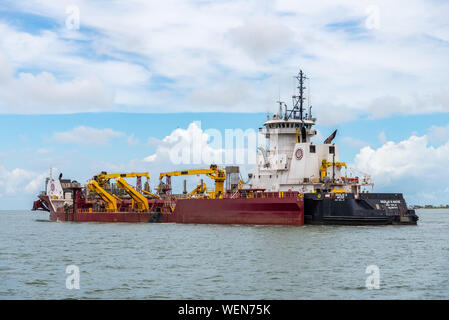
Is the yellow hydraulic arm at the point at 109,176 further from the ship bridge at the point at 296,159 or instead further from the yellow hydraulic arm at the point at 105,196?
the ship bridge at the point at 296,159

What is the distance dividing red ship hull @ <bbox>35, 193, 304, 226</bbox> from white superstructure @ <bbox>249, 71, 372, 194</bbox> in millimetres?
3521

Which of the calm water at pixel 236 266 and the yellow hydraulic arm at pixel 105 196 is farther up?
the yellow hydraulic arm at pixel 105 196

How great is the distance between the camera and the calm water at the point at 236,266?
2067 cm

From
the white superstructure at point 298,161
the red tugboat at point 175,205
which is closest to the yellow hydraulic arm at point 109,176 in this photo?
the red tugboat at point 175,205

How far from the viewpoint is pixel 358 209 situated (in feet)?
152

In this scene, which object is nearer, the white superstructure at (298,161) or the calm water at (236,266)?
the calm water at (236,266)

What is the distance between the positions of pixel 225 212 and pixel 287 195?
23.2 ft

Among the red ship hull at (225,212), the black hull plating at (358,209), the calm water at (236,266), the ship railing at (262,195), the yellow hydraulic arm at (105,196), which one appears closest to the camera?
the calm water at (236,266)

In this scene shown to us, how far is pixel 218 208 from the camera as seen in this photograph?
175 ft

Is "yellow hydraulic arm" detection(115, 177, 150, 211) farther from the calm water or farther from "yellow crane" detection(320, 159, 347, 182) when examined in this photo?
"yellow crane" detection(320, 159, 347, 182)

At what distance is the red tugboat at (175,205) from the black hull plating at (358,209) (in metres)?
1.72

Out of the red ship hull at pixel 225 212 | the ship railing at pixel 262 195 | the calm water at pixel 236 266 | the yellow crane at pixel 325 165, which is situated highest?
the yellow crane at pixel 325 165

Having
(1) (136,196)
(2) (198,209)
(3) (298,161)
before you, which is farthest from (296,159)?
(1) (136,196)

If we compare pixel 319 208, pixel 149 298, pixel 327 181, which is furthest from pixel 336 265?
pixel 327 181
